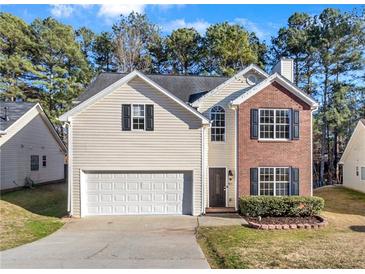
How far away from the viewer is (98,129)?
14398 millimetres

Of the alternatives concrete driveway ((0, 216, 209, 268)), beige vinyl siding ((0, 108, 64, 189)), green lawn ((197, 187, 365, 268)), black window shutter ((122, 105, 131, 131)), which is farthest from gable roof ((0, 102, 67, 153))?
green lawn ((197, 187, 365, 268))

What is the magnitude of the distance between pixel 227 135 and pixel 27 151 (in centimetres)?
1427

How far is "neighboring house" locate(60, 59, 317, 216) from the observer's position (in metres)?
14.4

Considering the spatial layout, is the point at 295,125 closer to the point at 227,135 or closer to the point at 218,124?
the point at 227,135

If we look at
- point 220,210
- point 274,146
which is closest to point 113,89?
point 220,210

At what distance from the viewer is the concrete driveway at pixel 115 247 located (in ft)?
25.7

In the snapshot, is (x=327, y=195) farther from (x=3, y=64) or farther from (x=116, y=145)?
(x=3, y=64)

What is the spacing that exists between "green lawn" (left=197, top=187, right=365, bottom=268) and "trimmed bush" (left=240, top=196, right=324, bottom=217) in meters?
1.04

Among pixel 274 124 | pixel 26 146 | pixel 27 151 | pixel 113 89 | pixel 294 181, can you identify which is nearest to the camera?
pixel 113 89

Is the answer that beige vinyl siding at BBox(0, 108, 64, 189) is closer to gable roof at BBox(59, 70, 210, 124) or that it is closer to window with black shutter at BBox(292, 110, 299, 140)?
gable roof at BBox(59, 70, 210, 124)

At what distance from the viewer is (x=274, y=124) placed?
15.3 metres

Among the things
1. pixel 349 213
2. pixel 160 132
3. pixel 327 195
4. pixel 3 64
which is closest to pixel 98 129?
pixel 160 132

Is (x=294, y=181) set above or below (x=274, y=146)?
below

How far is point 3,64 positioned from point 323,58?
3227cm
